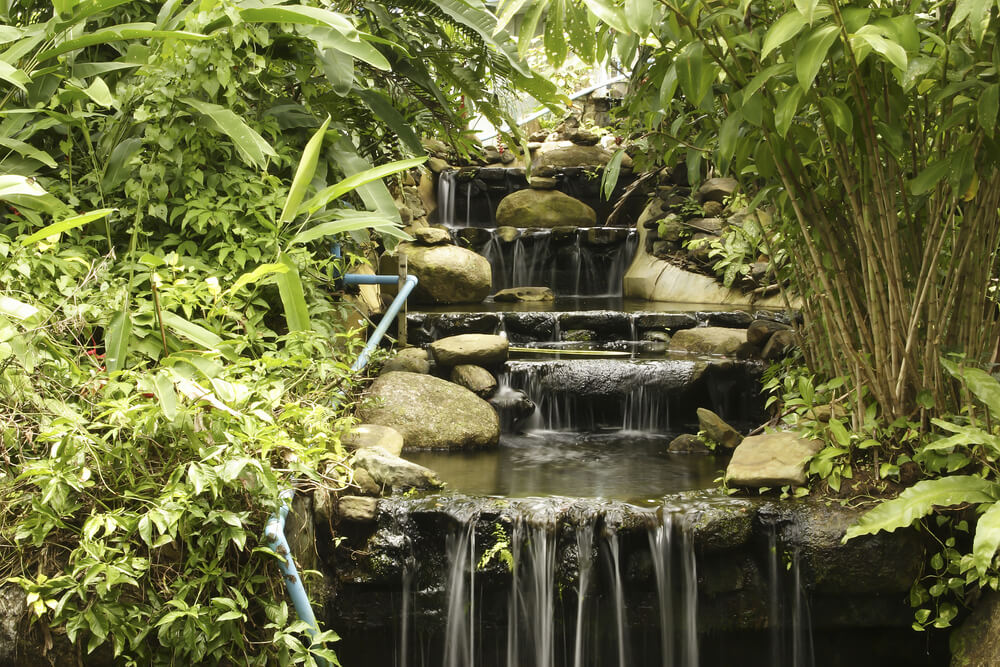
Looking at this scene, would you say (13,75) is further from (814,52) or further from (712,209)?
(712,209)

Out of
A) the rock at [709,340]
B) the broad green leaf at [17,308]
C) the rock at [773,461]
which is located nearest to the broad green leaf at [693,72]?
the rock at [773,461]

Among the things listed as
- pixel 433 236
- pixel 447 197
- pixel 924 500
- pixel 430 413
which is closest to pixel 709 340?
pixel 430 413

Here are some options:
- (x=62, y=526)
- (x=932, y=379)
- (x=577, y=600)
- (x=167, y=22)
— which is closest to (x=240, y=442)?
(x=62, y=526)

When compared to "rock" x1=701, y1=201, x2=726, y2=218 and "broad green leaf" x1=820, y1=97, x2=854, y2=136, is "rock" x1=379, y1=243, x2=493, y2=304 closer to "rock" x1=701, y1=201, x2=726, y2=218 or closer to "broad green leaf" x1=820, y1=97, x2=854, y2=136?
"rock" x1=701, y1=201, x2=726, y2=218

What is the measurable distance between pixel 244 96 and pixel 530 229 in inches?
232

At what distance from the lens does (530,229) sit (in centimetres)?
948

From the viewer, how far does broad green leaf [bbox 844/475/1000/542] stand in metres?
2.82

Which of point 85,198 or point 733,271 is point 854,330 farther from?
point 733,271

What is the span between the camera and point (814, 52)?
233 cm

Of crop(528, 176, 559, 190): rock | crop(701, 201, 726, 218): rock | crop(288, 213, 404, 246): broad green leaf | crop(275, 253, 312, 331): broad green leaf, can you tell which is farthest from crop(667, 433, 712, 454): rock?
crop(528, 176, 559, 190): rock

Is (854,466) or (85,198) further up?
(85,198)

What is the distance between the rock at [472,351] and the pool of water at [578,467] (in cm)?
57

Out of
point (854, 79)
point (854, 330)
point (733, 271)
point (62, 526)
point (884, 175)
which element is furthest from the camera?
point (733, 271)

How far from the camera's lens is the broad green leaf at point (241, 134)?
306 cm
